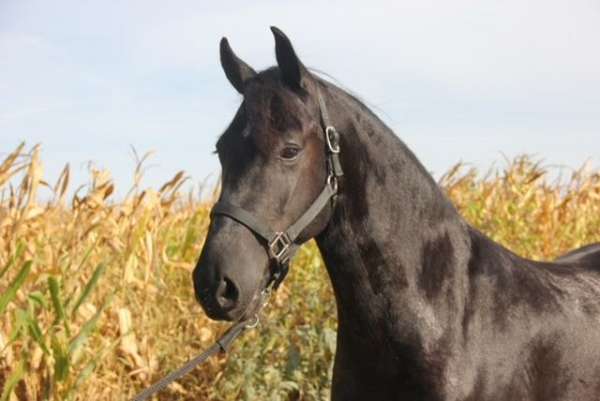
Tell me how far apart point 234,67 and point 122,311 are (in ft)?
5.85

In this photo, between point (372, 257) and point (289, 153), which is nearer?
point (289, 153)

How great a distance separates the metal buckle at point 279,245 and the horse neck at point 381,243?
21 centimetres

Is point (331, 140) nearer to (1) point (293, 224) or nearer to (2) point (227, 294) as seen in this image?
(1) point (293, 224)

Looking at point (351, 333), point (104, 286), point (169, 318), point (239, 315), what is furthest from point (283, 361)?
point (239, 315)

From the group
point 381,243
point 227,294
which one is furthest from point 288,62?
point 227,294

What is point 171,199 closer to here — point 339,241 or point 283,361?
point 283,361

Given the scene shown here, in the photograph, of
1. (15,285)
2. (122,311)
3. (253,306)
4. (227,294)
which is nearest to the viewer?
(227,294)

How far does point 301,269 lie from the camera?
5.53 metres

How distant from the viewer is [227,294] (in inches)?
99.0

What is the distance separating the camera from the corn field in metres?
3.91

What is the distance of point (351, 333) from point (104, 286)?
82.6 inches

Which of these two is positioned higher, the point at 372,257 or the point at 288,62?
the point at 288,62

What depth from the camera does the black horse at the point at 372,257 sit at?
2.59m

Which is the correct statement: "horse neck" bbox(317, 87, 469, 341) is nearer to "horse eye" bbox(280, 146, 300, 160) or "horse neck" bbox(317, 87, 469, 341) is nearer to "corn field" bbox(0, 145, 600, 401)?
"horse eye" bbox(280, 146, 300, 160)
